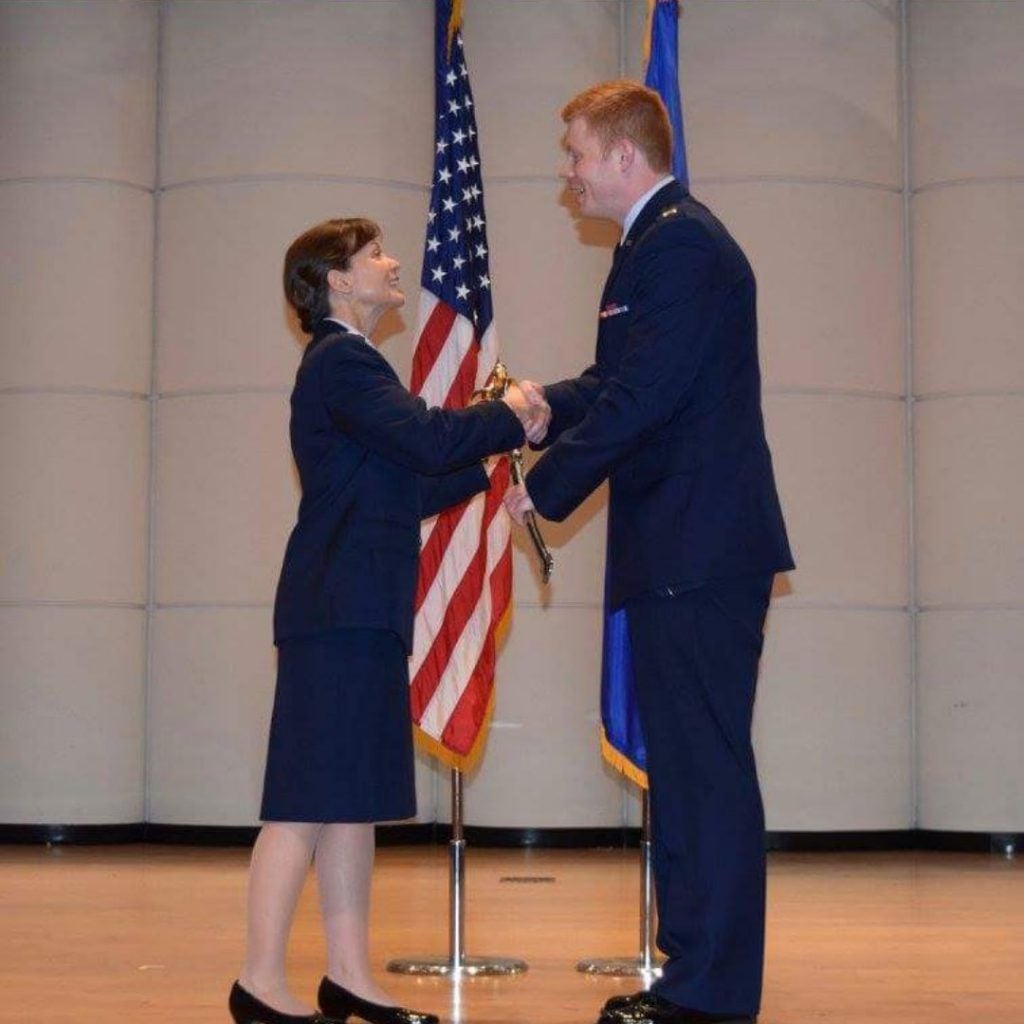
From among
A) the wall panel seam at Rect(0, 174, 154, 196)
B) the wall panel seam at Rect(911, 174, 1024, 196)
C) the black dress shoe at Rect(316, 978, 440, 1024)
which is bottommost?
the black dress shoe at Rect(316, 978, 440, 1024)

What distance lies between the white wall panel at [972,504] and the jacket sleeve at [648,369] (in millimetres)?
4946

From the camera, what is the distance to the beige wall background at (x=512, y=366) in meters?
8.16

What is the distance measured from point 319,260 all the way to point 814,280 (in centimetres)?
472

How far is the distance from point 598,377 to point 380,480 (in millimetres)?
572

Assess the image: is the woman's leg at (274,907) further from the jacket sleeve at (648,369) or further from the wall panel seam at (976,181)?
the wall panel seam at (976,181)

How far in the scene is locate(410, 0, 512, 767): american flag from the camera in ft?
16.7

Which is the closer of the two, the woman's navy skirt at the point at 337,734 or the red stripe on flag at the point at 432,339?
the woman's navy skirt at the point at 337,734

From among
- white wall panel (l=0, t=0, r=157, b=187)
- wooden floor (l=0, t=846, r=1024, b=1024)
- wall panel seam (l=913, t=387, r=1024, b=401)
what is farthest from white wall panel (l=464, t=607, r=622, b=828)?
white wall panel (l=0, t=0, r=157, b=187)

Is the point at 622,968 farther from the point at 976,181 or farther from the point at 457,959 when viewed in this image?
the point at 976,181

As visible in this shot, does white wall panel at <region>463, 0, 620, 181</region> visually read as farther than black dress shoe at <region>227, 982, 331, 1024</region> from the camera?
Yes

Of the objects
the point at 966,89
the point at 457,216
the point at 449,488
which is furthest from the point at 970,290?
the point at 449,488

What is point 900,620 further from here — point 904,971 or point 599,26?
point 904,971

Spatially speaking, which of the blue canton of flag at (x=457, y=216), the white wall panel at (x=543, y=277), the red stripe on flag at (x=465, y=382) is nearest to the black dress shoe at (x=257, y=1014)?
the red stripe on flag at (x=465, y=382)

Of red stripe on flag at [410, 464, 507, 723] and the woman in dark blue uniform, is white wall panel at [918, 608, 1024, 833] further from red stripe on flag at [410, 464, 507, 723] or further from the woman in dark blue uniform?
the woman in dark blue uniform
